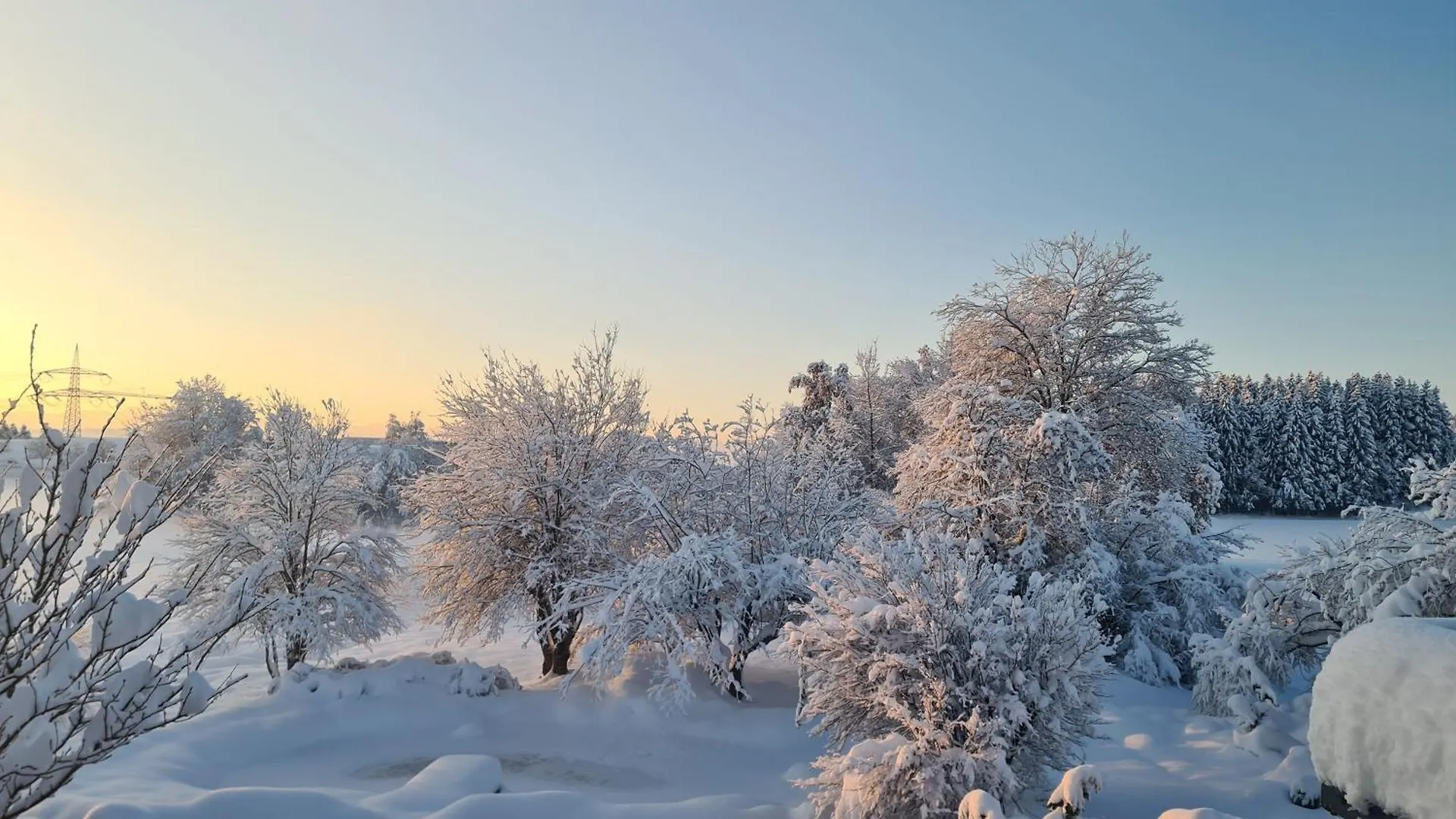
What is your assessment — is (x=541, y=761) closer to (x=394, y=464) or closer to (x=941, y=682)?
(x=941, y=682)

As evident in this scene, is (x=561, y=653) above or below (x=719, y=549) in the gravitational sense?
below

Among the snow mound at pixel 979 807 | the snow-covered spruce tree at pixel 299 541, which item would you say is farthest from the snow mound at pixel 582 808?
the snow-covered spruce tree at pixel 299 541

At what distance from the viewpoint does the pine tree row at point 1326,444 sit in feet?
138

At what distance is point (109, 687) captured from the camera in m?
3.46

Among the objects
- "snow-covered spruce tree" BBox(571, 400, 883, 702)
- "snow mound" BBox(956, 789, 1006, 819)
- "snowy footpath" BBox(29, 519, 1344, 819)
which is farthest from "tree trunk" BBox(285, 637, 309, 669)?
"snow mound" BBox(956, 789, 1006, 819)

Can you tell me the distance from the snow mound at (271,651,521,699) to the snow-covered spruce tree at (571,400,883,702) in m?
1.79

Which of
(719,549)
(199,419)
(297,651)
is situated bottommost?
(297,651)

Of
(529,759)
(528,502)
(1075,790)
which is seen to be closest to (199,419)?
(528,502)

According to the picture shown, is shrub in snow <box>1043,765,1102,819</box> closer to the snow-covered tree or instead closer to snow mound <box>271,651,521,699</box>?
the snow-covered tree

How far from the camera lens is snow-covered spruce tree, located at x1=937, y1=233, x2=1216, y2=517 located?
50.4 ft

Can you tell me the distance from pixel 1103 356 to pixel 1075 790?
12.0 m

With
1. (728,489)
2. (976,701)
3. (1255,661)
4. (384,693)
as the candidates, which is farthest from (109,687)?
(1255,661)

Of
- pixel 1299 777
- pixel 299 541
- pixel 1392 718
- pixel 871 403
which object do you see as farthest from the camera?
pixel 871 403

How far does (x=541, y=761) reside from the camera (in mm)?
10289
